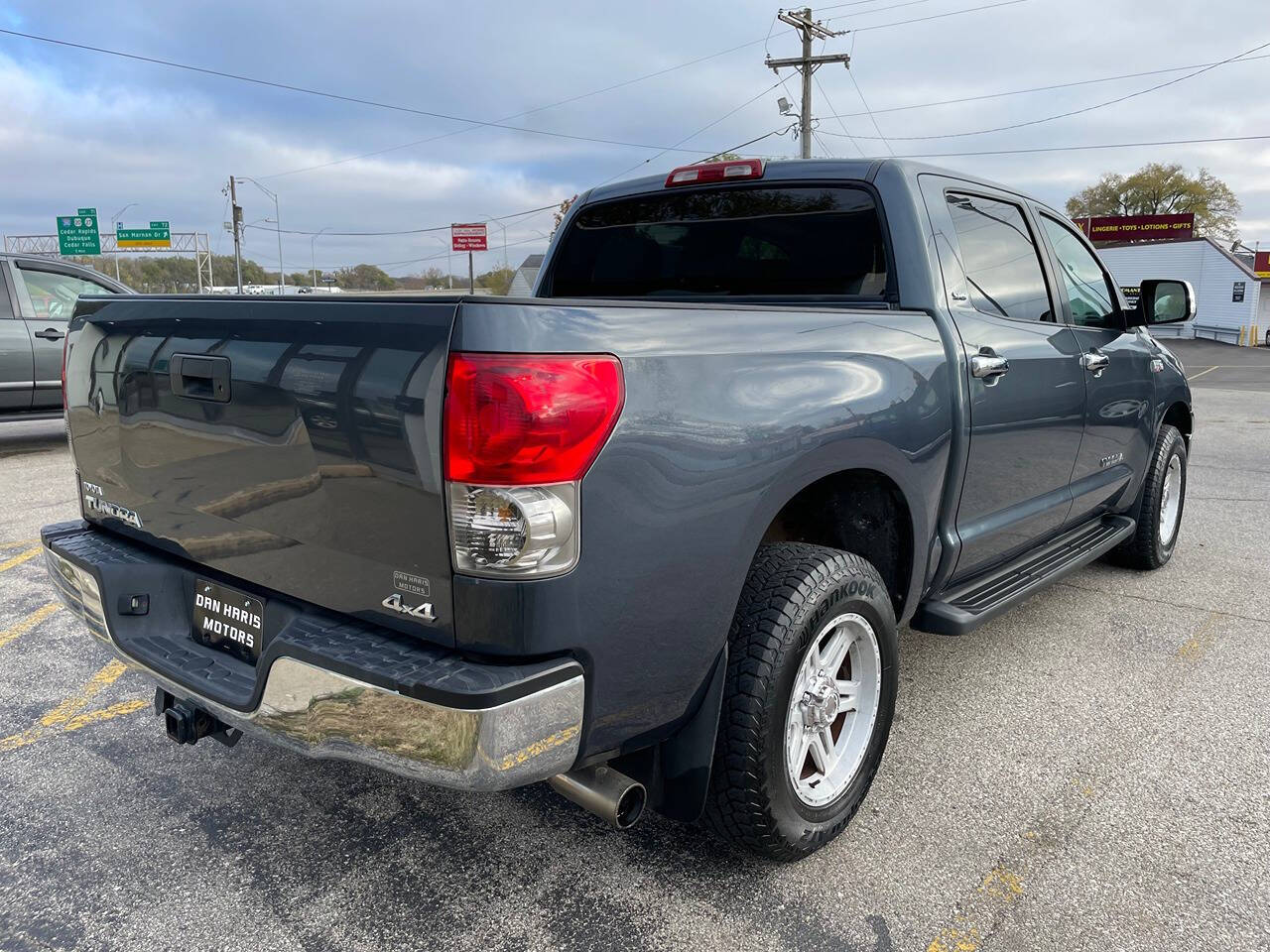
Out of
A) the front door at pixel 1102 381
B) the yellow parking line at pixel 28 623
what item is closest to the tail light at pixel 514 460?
the front door at pixel 1102 381

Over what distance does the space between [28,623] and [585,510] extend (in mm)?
3672

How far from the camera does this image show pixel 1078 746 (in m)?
3.10

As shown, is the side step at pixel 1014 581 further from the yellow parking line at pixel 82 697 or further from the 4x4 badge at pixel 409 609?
the yellow parking line at pixel 82 697

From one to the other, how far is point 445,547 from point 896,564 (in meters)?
1.62

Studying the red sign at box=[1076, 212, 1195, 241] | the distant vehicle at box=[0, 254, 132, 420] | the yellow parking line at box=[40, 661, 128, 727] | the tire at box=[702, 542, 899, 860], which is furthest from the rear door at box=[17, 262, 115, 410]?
the red sign at box=[1076, 212, 1195, 241]

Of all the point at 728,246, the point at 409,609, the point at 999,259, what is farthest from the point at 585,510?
the point at 999,259

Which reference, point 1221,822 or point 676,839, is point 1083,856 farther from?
point 676,839

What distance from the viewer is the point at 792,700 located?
2.26m

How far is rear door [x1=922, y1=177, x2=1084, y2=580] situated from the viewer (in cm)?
307

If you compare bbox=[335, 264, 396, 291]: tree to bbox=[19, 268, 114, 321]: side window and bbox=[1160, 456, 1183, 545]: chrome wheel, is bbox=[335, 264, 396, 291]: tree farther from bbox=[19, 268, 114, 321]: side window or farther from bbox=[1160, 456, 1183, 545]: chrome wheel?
bbox=[1160, 456, 1183, 545]: chrome wheel

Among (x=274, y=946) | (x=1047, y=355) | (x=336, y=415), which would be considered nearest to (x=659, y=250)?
(x=1047, y=355)

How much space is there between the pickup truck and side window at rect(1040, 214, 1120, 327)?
91 centimetres

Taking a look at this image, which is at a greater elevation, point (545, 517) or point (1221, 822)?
point (545, 517)

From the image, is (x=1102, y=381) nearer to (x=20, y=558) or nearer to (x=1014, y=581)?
(x=1014, y=581)
